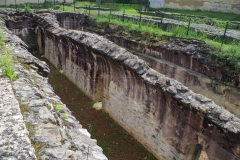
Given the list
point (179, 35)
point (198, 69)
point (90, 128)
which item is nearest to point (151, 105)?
point (90, 128)

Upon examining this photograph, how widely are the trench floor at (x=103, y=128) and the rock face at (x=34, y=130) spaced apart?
3.81 metres

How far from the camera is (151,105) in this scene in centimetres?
793

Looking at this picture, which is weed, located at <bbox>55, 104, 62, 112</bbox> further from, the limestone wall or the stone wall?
the limestone wall

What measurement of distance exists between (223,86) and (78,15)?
1308 centimetres

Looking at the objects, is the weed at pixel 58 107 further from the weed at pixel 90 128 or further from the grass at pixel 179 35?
the grass at pixel 179 35

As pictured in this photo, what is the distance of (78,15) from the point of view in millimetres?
19656

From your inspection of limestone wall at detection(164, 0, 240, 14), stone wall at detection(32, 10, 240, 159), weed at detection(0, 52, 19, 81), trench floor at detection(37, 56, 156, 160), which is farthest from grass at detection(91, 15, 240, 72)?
limestone wall at detection(164, 0, 240, 14)

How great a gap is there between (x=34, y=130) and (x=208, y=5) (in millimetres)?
26143

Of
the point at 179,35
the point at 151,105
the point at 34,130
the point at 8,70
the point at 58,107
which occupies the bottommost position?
the point at 151,105

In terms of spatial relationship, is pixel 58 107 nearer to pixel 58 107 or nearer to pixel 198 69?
pixel 58 107

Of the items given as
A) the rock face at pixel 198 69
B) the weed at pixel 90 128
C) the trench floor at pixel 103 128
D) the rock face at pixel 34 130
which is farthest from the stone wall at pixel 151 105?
the rock face at pixel 198 69

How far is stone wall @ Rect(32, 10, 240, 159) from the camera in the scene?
609 cm

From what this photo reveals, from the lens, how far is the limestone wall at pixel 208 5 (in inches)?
964

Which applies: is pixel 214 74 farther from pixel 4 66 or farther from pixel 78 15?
pixel 78 15
